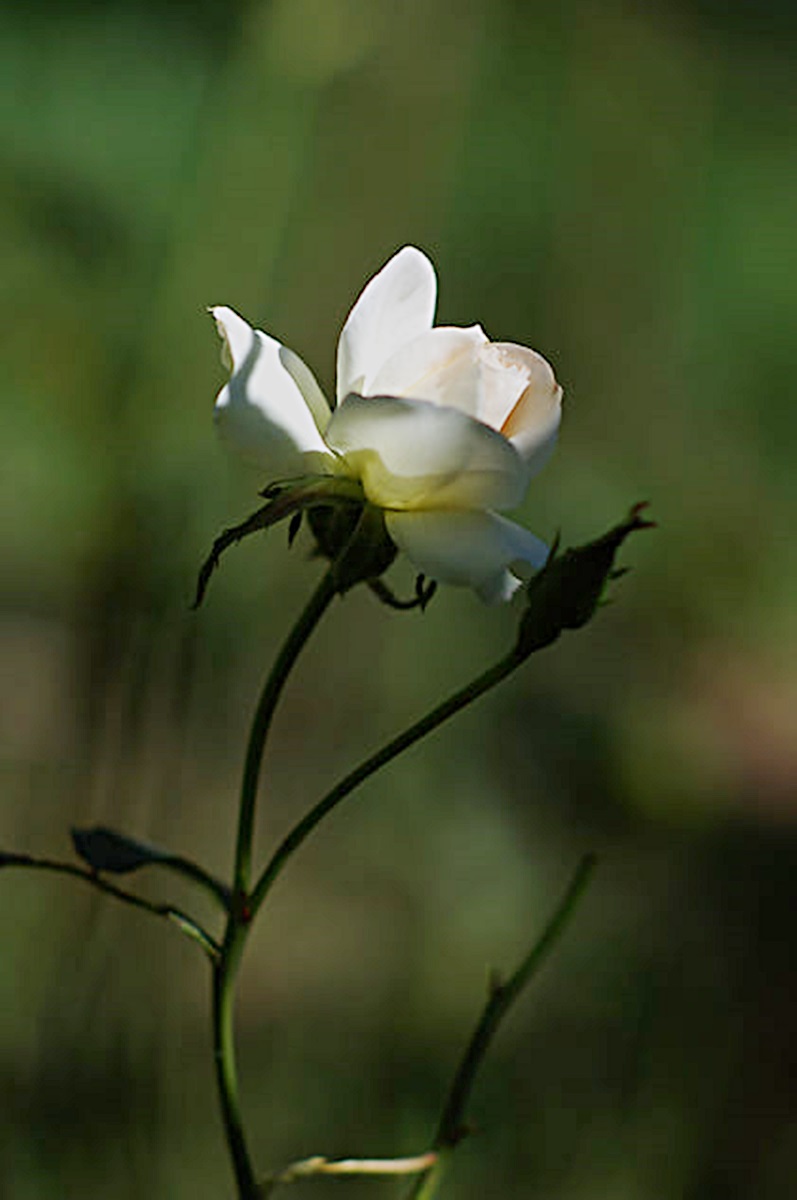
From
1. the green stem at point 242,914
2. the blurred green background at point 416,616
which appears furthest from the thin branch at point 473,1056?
the blurred green background at point 416,616

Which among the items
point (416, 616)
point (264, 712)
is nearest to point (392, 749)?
point (264, 712)

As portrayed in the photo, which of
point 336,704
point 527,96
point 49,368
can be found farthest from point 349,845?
point 527,96

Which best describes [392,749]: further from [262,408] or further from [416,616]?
[416,616]

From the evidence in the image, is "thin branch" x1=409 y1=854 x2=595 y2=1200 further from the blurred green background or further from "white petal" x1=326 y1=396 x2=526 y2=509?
the blurred green background

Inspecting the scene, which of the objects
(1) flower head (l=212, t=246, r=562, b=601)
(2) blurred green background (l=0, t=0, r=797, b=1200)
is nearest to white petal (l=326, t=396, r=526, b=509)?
(1) flower head (l=212, t=246, r=562, b=601)

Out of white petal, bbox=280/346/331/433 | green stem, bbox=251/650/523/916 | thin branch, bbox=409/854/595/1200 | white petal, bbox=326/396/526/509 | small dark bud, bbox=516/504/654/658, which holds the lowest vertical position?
thin branch, bbox=409/854/595/1200

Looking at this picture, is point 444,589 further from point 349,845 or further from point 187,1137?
point 187,1137
